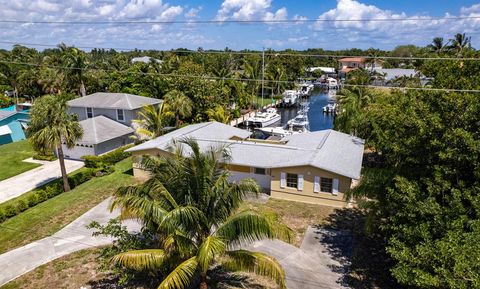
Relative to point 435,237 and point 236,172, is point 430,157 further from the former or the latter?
point 236,172

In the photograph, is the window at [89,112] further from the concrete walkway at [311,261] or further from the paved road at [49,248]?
the concrete walkway at [311,261]

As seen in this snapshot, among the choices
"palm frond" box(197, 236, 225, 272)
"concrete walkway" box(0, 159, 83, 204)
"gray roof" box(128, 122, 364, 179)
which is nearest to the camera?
"palm frond" box(197, 236, 225, 272)

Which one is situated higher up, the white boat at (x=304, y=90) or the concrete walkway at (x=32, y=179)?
the white boat at (x=304, y=90)

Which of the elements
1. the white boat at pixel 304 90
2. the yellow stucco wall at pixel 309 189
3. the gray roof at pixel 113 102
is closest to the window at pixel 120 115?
the gray roof at pixel 113 102

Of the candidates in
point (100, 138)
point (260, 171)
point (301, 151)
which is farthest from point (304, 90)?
point (260, 171)

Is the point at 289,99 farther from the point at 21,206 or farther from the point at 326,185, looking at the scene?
the point at 21,206

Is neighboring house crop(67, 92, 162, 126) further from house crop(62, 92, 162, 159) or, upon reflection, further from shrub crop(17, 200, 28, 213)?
shrub crop(17, 200, 28, 213)

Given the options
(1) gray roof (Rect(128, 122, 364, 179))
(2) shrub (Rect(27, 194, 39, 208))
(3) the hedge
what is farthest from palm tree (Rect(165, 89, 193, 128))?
(2) shrub (Rect(27, 194, 39, 208))
